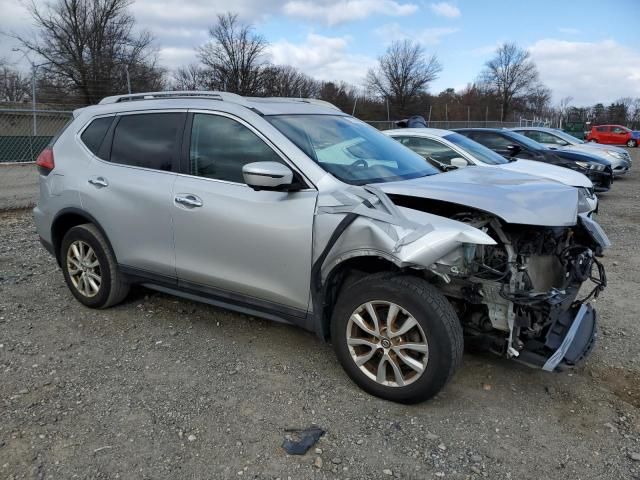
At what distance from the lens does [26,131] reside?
17859mm

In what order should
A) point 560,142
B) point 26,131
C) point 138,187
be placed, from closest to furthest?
point 138,187
point 560,142
point 26,131

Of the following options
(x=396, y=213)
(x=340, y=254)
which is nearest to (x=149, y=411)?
(x=340, y=254)

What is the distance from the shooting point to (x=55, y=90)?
24.9 meters

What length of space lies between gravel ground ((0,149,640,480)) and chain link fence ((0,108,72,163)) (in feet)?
44.2

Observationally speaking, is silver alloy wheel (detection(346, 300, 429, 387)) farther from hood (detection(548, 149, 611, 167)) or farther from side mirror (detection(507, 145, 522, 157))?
hood (detection(548, 149, 611, 167))

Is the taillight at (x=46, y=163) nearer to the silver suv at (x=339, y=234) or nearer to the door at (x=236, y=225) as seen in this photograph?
the silver suv at (x=339, y=234)

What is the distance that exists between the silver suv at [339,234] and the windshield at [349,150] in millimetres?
16

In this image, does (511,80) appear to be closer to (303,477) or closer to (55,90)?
(55,90)

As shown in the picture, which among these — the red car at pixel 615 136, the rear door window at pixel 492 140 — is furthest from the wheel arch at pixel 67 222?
the red car at pixel 615 136

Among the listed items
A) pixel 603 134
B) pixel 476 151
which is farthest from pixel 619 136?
pixel 476 151

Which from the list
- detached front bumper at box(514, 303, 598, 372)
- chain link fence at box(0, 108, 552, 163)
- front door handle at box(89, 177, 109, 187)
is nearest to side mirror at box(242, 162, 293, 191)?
front door handle at box(89, 177, 109, 187)

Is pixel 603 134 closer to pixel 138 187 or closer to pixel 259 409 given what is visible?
pixel 138 187

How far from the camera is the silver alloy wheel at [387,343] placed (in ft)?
9.23

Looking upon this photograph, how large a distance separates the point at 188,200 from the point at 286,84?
5282 cm
